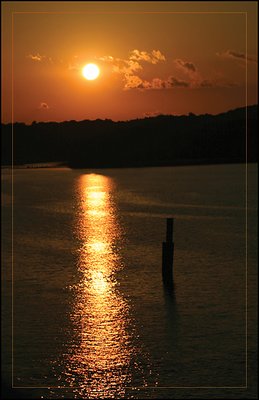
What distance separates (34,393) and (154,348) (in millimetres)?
4294

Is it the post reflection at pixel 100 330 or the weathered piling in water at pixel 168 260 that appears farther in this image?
the weathered piling in water at pixel 168 260

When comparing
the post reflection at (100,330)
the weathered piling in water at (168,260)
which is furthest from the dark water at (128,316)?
the weathered piling in water at (168,260)

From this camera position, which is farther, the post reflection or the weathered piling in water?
the weathered piling in water

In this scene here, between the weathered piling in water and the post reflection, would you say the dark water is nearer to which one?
the post reflection

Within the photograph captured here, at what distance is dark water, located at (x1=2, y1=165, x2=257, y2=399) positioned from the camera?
18.0m

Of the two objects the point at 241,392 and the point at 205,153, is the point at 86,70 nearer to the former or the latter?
the point at 241,392

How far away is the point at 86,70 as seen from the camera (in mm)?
17328

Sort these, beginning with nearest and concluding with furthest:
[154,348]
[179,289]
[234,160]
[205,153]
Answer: [154,348]
[179,289]
[205,153]
[234,160]

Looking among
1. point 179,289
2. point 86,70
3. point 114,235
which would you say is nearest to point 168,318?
point 179,289

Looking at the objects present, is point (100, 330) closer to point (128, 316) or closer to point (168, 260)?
point (128, 316)

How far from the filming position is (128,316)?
2302 cm

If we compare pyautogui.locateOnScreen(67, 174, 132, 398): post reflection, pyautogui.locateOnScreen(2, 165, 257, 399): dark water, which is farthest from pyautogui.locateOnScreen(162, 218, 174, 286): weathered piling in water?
pyautogui.locateOnScreen(67, 174, 132, 398): post reflection

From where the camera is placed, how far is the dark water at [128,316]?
59.2 feet

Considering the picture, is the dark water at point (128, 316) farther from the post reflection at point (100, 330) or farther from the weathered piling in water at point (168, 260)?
the weathered piling in water at point (168, 260)
